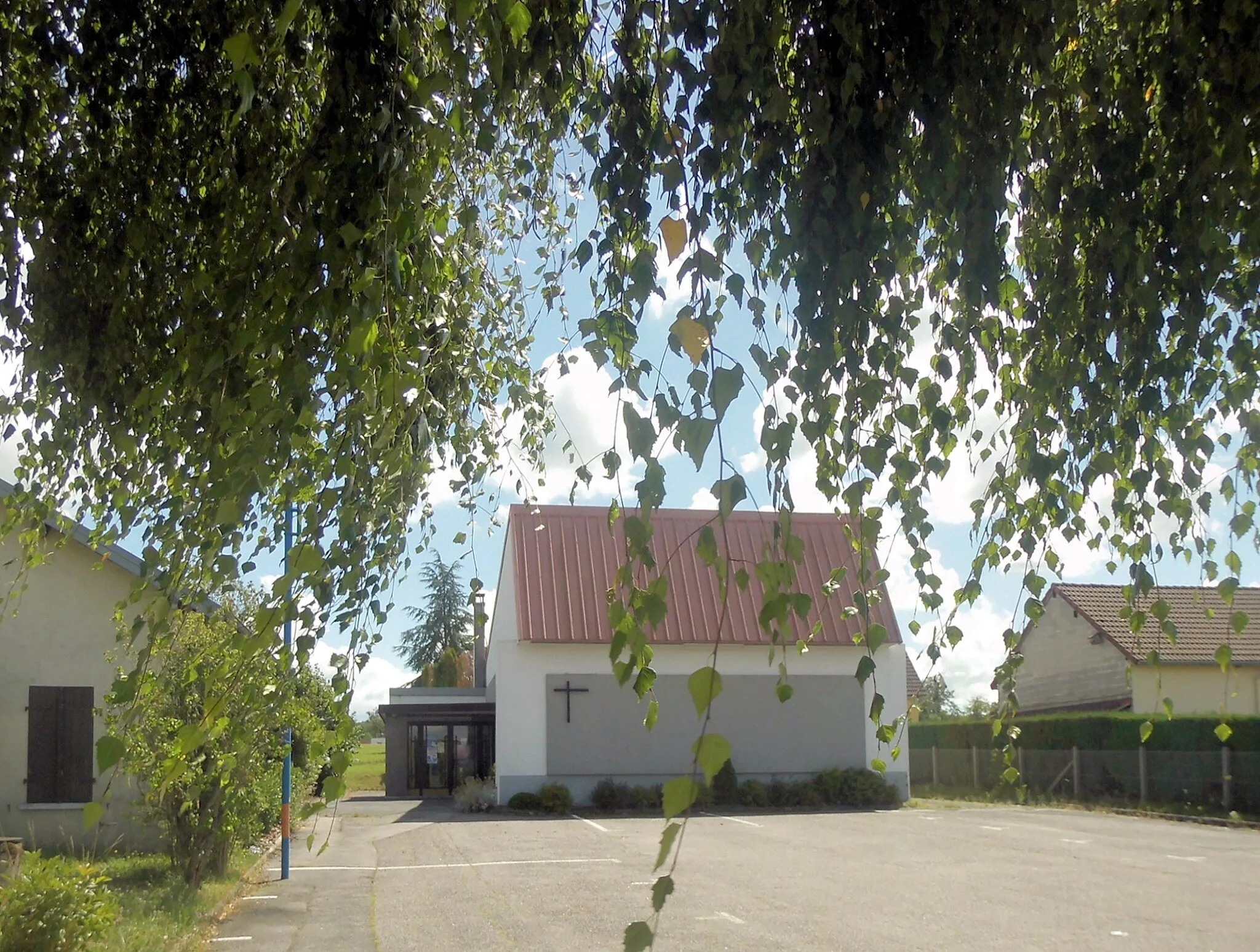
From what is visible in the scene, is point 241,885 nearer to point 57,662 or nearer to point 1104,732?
point 57,662

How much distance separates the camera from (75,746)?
14.2m

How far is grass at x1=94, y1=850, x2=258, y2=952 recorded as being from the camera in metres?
8.12

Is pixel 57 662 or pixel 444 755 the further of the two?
pixel 444 755

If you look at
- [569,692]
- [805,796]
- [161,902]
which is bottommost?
[805,796]

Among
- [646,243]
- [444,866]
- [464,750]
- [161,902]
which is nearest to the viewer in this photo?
[646,243]

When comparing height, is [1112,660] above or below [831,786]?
above

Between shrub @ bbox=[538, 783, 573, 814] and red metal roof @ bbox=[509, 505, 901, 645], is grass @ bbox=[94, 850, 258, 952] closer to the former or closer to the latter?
shrub @ bbox=[538, 783, 573, 814]

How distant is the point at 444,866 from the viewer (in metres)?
14.0

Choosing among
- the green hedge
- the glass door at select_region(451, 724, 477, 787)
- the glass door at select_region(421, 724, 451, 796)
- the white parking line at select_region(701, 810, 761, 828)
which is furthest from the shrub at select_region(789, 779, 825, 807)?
the glass door at select_region(421, 724, 451, 796)

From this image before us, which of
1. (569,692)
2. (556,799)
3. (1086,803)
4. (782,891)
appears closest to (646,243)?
(782,891)

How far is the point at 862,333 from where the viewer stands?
2549 millimetres

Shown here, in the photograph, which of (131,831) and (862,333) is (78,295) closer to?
(862,333)

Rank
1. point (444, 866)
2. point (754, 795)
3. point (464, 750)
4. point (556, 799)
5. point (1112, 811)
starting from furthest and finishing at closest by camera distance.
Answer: point (464, 750) → point (754, 795) → point (556, 799) → point (1112, 811) → point (444, 866)

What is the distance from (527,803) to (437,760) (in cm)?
819
